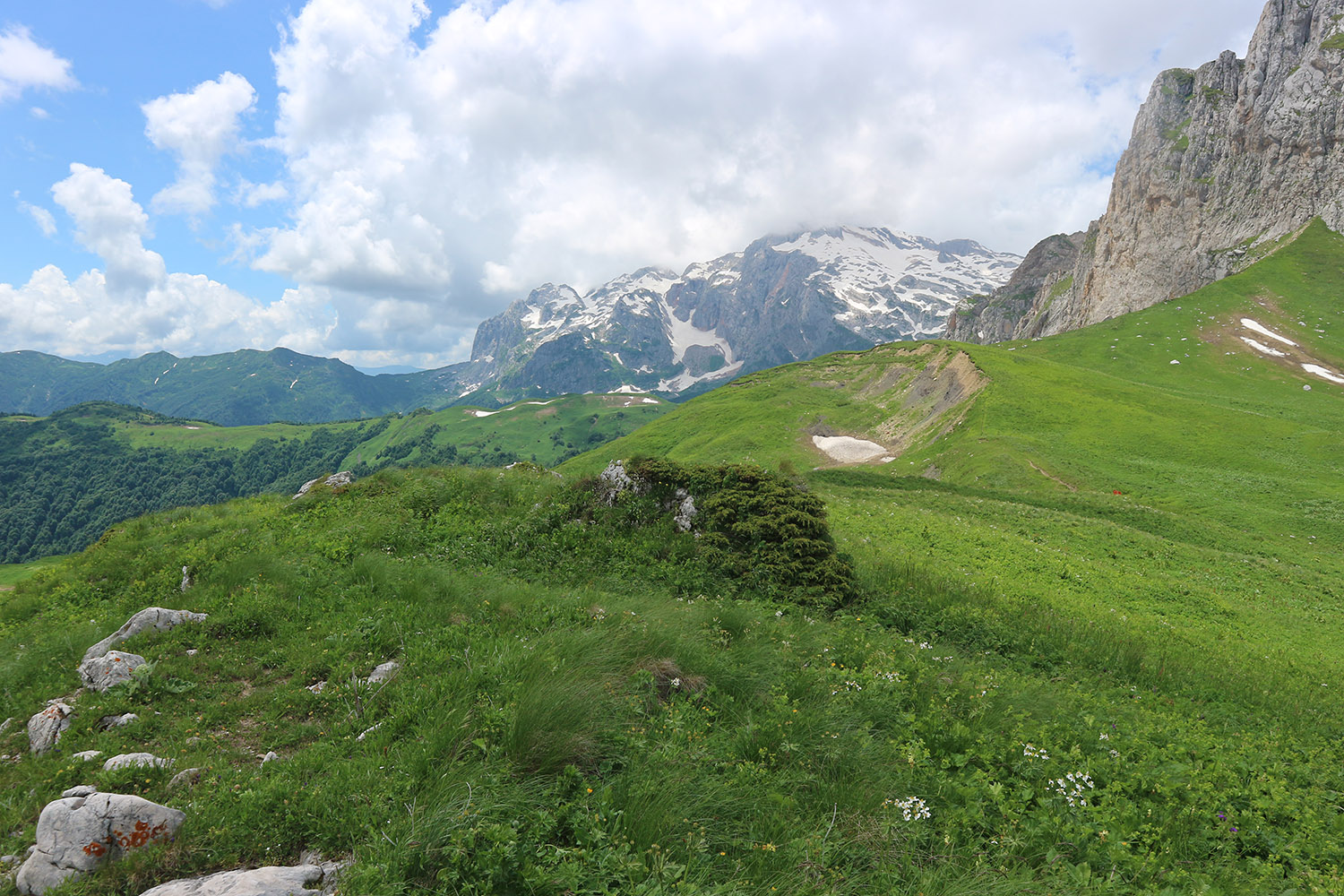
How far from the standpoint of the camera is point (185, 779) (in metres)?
5.90

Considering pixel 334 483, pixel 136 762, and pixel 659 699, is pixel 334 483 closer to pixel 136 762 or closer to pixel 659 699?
pixel 136 762

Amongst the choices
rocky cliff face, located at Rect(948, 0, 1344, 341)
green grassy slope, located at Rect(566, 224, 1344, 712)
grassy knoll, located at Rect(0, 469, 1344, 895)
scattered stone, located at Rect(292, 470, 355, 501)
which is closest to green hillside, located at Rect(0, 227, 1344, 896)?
grassy knoll, located at Rect(0, 469, 1344, 895)

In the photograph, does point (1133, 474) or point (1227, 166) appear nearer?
point (1133, 474)

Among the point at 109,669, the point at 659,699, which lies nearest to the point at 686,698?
the point at 659,699

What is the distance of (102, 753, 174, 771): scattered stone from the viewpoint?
19.7ft

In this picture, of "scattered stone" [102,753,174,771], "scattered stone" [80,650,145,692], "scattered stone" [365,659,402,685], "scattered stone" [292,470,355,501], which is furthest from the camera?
"scattered stone" [292,470,355,501]

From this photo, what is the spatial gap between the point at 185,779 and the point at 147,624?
541 cm

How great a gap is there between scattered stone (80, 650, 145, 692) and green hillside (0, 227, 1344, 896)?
0.32 meters

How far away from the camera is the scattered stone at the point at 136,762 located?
6.00m

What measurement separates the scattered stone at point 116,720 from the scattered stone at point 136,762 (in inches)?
43.1

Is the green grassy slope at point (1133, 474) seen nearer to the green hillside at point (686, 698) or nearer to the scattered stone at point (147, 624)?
the green hillside at point (686, 698)

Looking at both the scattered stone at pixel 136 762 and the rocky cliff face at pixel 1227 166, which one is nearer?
the scattered stone at pixel 136 762

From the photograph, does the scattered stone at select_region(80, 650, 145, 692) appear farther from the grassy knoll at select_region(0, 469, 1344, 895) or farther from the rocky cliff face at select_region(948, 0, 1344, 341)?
the rocky cliff face at select_region(948, 0, 1344, 341)

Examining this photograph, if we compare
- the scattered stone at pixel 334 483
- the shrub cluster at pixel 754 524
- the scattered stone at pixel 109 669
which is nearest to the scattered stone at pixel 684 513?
the shrub cluster at pixel 754 524
